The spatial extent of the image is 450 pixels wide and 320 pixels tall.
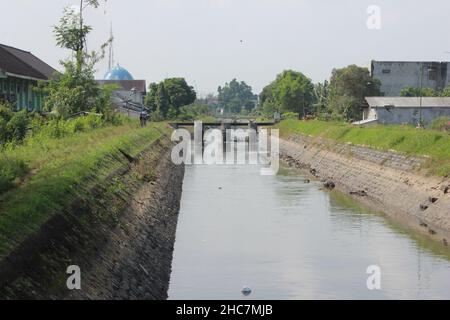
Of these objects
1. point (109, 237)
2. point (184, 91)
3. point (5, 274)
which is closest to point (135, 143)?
point (109, 237)

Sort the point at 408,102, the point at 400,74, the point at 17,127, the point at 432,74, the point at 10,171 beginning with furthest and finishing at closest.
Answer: the point at 432,74, the point at 400,74, the point at 408,102, the point at 17,127, the point at 10,171

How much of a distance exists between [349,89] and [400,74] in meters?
11.8

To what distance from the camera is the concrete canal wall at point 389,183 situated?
30859 mm

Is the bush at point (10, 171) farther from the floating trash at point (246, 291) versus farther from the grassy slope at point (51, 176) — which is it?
the floating trash at point (246, 291)

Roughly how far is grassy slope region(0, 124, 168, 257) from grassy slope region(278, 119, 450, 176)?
587 inches

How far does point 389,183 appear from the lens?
3925cm

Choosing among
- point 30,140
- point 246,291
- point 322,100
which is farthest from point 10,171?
point 322,100

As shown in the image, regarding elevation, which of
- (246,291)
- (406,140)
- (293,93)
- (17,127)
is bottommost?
(246,291)

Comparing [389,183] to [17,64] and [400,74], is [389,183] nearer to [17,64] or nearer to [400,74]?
[17,64]

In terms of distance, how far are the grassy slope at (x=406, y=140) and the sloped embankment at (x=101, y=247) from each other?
44.1 ft

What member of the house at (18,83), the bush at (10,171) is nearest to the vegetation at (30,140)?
the bush at (10,171)

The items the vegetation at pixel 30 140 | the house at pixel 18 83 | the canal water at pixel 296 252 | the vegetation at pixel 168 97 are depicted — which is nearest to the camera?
the vegetation at pixel 30 140

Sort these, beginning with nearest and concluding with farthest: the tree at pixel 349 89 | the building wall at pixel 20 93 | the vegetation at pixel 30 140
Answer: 1. the vegetation at pixel 30 140
2. the building wall at pixel 20 93
3. the tree at pixel 349 89

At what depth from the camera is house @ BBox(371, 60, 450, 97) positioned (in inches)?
3654
